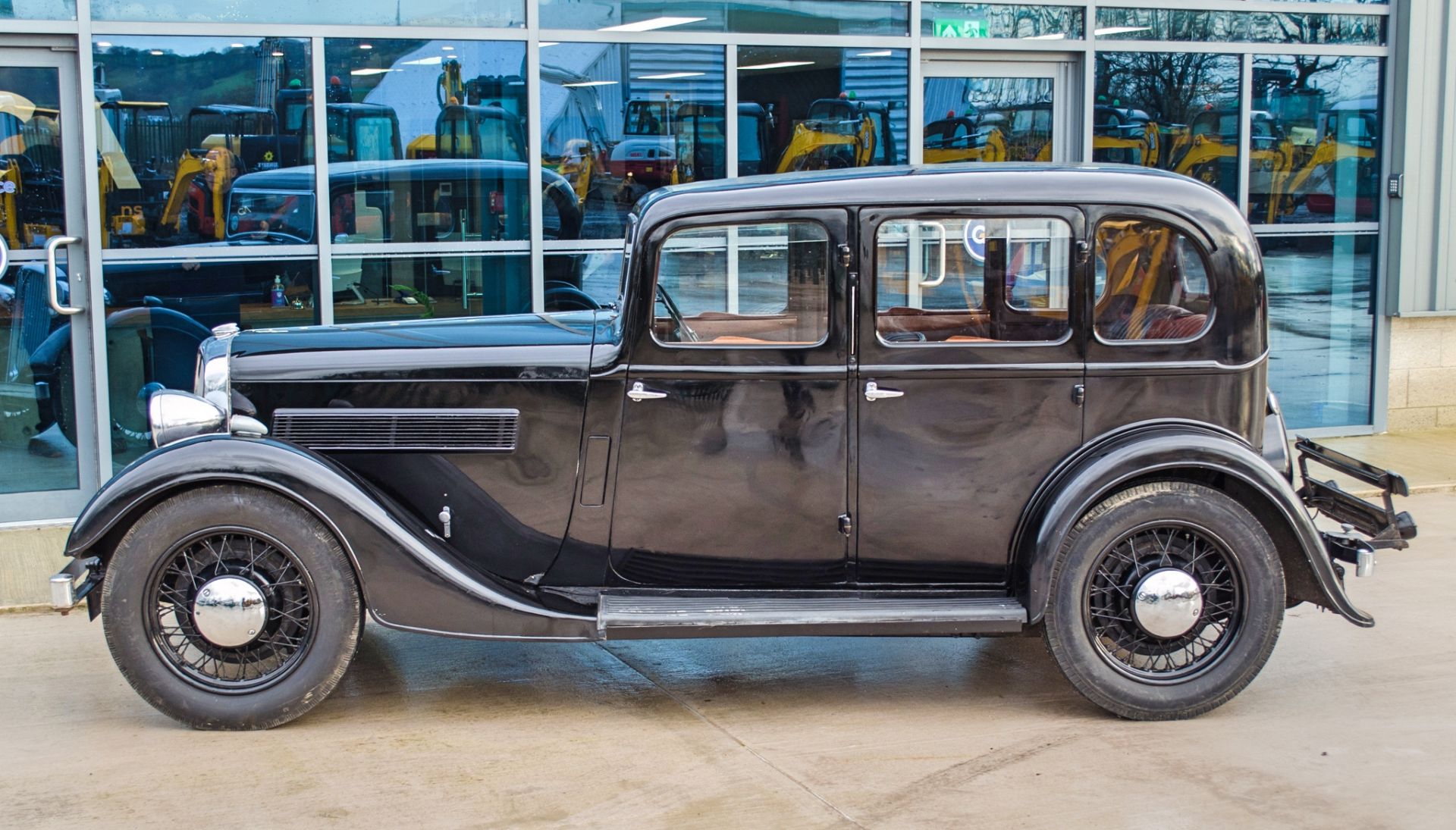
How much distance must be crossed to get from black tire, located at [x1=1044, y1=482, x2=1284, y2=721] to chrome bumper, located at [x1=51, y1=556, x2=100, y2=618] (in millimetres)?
3135

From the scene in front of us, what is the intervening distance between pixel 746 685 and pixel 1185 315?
2036 millimetres

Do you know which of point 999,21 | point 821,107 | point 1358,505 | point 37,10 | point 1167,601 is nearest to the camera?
point 1167,601

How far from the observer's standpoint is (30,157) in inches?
295

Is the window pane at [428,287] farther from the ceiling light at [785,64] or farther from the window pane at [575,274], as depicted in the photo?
the ceiling light at [785,64]

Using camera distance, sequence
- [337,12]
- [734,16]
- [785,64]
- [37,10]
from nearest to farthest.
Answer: [37,10]
[337,12]
[734,16]
[785,64]

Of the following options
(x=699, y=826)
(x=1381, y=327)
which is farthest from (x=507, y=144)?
(x=1381, y=327)

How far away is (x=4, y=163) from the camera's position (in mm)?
7445

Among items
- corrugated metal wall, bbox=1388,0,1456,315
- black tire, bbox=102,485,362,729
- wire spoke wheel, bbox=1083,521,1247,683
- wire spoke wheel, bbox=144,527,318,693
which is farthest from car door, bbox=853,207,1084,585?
corrugated metal wall, bbox=1388,0,1456,315

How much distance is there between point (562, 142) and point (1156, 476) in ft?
15.5

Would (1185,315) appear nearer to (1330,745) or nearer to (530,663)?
(1330,745)

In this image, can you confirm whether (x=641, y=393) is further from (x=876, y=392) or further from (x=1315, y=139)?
(x=1315, y=139)

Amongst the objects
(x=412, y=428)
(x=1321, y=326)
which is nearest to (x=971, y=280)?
(x=412, y=428)

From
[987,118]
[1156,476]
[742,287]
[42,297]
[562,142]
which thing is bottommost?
[1156,476]

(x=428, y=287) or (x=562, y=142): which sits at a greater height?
(x=562, y=142)
